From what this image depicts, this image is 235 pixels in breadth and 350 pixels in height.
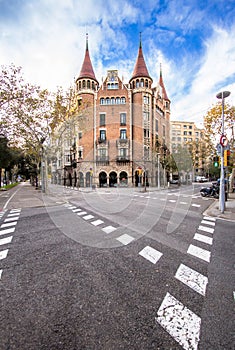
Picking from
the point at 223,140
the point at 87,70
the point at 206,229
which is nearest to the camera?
the point at 206,229

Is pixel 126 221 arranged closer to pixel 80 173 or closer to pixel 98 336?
pixel 98 336

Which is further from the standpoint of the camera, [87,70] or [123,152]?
[87,70]

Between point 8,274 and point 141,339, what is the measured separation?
2.83 meters

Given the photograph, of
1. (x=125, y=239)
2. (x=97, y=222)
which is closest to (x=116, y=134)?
(x=97, y=222)

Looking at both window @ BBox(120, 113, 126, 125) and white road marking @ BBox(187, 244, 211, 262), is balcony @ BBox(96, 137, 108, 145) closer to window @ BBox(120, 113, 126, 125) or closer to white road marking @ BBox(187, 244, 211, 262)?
window @ BBox(120, 113, 126, 125)

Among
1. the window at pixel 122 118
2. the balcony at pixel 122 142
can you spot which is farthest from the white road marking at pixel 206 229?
the window at pixel 122 118

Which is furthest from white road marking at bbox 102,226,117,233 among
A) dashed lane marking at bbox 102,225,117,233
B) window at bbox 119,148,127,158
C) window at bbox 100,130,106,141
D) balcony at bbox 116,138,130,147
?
window at bbox 100,130,106,141

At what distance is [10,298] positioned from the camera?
270cm

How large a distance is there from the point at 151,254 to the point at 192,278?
3.77ft

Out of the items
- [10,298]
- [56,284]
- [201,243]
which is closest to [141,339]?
[56,284]

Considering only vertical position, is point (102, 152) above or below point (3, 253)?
above

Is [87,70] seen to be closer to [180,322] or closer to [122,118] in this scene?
[122,118]

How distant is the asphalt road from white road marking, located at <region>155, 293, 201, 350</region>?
12 millimetres

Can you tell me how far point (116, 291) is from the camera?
2871mm
